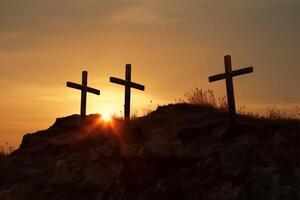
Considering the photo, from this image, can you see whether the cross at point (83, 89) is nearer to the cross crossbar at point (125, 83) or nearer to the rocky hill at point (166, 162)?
the rocky hill at point (166, 162)

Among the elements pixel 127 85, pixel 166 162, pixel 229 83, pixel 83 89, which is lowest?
pixel 166 162

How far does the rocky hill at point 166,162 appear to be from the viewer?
37.1 feet

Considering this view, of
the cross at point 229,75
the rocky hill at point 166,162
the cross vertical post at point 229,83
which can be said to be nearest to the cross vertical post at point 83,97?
the rocky hill at point 166,162

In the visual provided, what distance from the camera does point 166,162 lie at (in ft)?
43.4

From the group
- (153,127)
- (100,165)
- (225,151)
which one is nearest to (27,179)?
(100,165)

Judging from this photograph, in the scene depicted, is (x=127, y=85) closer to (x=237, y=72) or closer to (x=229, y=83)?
(x=229, y=83)

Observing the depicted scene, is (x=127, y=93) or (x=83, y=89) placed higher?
(x=83, y=89)

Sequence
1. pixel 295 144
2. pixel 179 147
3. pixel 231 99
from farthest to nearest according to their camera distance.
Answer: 1. pixel 231 99
2. pixel 179 147
3. pixel 295 144

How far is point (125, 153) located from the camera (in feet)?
46.9

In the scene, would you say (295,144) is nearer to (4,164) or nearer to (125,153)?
(125,153)

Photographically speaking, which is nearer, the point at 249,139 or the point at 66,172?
the point at 249,139

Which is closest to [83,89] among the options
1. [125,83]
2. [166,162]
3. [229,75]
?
[125,83]

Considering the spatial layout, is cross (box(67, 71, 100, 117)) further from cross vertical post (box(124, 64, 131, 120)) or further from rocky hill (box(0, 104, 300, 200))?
cross vertical post (box(124, 64, 131, 120))

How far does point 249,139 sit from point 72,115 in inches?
406
